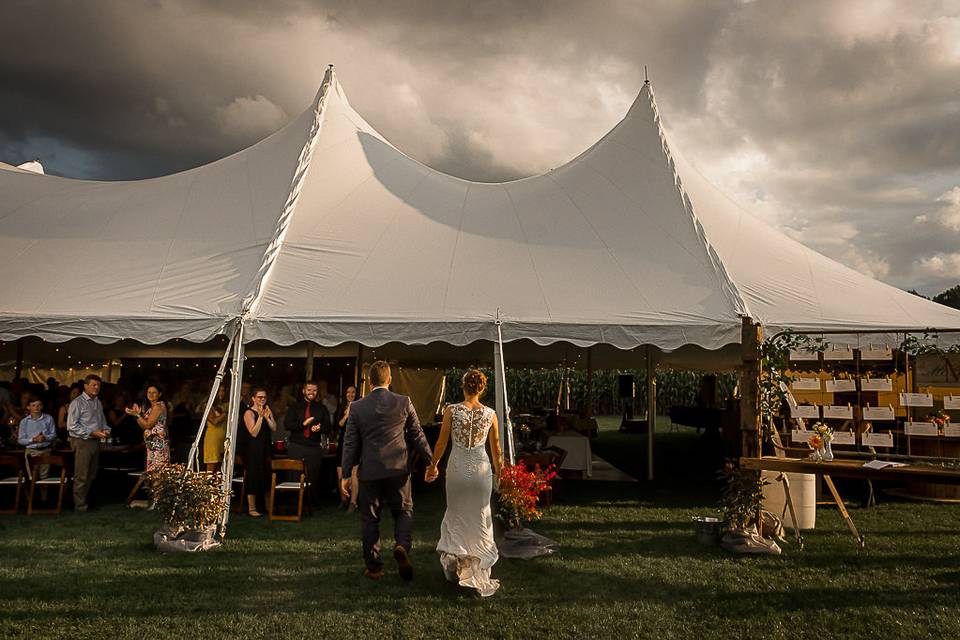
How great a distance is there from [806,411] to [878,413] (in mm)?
577

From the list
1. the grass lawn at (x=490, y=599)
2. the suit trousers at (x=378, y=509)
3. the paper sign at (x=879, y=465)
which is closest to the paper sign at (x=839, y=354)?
the paper sign at (x=879, y=465)

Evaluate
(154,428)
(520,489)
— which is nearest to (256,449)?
(154,428)

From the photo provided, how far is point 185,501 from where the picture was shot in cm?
580

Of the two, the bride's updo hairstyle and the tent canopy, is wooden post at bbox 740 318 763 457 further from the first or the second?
the bride's updo hairstyle

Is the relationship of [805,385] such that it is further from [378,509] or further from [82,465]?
[82,465]

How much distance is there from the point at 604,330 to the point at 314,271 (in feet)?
10.2

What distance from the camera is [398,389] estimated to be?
14.5 metres

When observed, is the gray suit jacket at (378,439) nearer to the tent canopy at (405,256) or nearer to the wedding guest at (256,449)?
the tent canopy at (405,256)

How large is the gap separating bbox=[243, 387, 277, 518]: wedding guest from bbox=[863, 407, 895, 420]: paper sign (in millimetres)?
5772

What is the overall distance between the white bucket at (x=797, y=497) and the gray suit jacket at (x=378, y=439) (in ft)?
11.7

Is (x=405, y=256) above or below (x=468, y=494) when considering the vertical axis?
above

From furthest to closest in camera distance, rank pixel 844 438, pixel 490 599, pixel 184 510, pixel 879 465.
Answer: pixel 844 438 < pixel 184 510 < pixel 879 465 < pixel 490 599

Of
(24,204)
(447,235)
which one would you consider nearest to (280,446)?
(447,235)

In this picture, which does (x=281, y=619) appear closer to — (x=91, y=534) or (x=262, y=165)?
(x=91, y=534)
